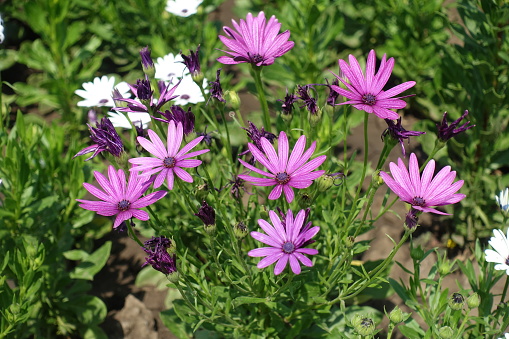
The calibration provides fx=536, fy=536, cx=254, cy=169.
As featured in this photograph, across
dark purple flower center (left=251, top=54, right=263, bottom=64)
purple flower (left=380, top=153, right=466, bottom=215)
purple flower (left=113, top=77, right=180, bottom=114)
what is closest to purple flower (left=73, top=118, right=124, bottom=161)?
purple flower (left=113, top=77, right=180, bottom=114)

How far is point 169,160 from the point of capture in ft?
5.24

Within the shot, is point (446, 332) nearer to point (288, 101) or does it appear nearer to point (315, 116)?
point (315, 116)

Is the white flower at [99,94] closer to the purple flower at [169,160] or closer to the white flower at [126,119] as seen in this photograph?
the white flower at [126,119]

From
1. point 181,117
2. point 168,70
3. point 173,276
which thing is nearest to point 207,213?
point 173,276

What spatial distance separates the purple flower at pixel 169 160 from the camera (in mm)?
1549

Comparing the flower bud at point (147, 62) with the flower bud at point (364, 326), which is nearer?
the flower bud at point (364, 326)

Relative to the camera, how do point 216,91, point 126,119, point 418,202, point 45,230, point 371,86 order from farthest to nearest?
point 45,230
point 126,119
point 216,91
point 371,86
point 418,202

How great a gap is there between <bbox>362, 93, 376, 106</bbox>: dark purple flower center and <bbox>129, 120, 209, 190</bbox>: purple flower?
1.70 ft

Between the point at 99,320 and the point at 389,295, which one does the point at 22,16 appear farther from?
the point at 389,295

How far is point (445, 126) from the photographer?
1708 millimetres

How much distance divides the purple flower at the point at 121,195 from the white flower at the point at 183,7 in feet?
6.08

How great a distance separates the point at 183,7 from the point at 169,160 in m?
2.04

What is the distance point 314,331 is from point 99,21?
3.10 metres

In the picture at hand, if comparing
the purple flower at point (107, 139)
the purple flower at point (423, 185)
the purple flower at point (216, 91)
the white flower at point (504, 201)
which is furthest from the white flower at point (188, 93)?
the white flower at point (504, 201)
